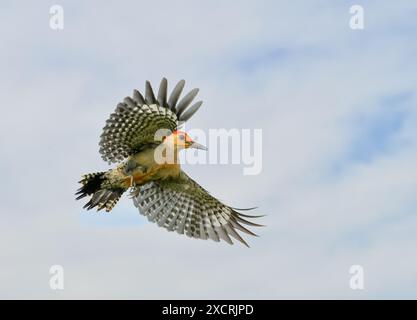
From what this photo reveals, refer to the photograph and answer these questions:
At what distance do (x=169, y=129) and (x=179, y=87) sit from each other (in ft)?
3.05

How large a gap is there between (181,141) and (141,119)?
2.96 feet

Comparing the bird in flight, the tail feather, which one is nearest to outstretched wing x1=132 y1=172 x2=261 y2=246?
the bird in flight

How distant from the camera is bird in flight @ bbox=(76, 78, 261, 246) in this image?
15.7m

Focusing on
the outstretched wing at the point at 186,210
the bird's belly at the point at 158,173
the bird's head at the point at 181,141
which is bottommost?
the outstretched wing at the point at 186,210

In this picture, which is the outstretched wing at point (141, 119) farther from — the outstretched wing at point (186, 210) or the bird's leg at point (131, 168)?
the outstretched wing at point (186, 210)

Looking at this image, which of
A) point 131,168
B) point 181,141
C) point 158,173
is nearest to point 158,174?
point 158,173

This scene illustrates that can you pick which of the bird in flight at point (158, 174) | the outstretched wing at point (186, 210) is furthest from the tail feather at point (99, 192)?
the outstretched wing at point (186, 210)

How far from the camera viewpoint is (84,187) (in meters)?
16.4

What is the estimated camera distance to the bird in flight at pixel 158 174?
1573 centimetres

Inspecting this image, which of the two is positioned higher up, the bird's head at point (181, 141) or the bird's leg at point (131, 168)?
the bird's head at point (181, 141)

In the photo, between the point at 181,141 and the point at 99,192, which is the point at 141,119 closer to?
the point at 181,141

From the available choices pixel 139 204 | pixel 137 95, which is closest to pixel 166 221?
pixel 139 204

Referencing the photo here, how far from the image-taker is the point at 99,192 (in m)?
16.7

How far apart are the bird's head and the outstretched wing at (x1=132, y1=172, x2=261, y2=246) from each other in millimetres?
1716
